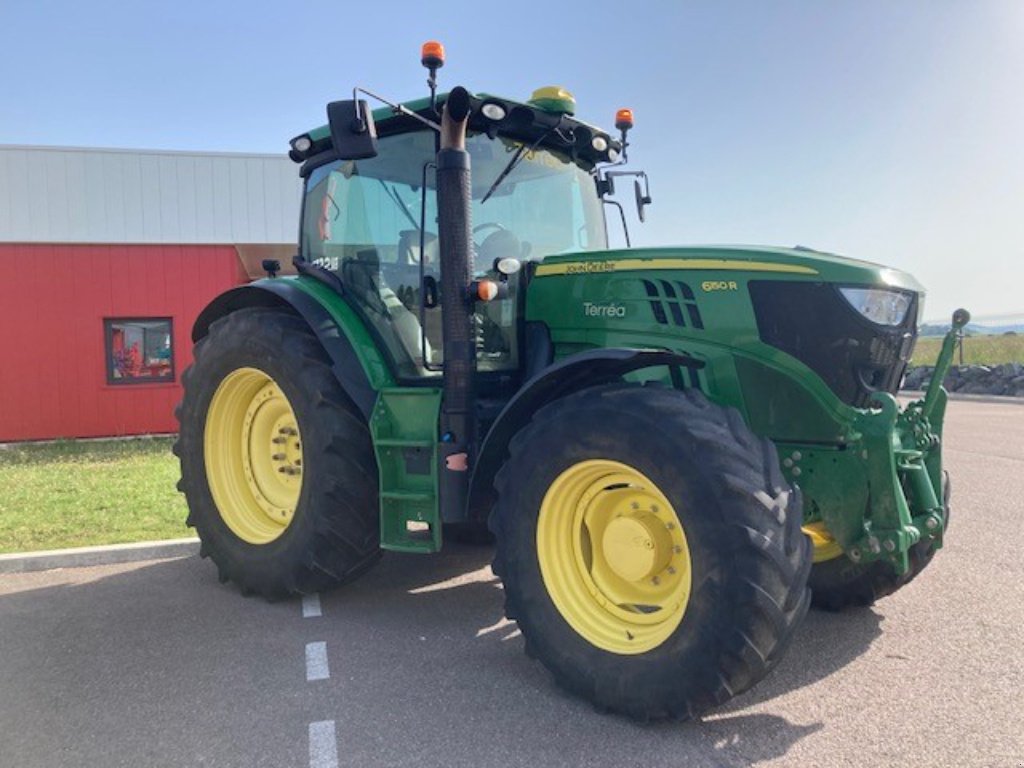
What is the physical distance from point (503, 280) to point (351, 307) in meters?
1.00

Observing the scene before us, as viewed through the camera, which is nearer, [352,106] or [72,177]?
[352,106]

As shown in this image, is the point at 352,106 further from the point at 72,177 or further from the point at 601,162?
the point at 72,177

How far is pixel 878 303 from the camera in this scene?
3527 millimetres

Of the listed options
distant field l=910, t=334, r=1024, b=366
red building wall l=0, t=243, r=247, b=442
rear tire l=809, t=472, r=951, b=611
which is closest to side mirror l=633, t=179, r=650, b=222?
rear tire l=809, t=472, r=951, b=611

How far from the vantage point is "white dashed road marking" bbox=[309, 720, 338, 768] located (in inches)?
114

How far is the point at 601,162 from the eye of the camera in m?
5.05

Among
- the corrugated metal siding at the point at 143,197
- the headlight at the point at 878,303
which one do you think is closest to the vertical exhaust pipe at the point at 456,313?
the headlight at the point at 878,303

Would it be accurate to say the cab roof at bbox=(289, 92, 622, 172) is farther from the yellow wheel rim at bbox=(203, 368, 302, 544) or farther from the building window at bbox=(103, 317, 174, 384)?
the building window at bbox=(103, 317, 174, 384)

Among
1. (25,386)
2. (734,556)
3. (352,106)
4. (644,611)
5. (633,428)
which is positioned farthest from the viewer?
(25,386)

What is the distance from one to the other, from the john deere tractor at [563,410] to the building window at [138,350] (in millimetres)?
7518

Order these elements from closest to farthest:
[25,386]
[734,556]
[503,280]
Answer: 1. [734,556]
2. [503,280]
3. [25,386]

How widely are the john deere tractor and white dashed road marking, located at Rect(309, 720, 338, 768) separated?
0.86 m

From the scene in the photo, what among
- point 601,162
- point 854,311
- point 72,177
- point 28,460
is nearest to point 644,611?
point 854,311

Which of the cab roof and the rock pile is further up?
the cab roof
